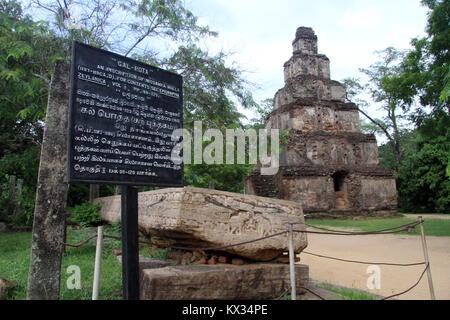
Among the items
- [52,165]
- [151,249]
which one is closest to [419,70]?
[151,249]

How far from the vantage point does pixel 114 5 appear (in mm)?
8359

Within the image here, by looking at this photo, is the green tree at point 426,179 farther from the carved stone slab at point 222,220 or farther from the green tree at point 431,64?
the carved stone slab at point 222,220

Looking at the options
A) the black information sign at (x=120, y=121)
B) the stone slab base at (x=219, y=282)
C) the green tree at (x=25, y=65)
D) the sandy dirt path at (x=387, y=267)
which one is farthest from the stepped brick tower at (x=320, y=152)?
the black information sign at (x=120, y=121)

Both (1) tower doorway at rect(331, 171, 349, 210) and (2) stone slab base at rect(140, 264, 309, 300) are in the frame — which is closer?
(2) stone slab base at rect(140, 264, 309, 300)

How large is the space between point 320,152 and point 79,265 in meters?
15.9

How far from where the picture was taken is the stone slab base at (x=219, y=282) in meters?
3.09

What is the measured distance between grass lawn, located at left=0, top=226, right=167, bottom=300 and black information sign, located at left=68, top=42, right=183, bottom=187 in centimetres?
157

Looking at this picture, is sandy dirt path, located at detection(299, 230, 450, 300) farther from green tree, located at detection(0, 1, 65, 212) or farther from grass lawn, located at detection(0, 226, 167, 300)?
green tree, located at detection(0, 1, 65, 212)

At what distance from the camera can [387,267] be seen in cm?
567

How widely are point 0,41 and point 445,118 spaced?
10902 millimetres

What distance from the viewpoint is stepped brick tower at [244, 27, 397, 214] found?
1691 cm

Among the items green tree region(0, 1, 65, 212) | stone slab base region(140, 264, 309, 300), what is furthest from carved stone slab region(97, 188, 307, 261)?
green tree region(0, 1, 65, 212)

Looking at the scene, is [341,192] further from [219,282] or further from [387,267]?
[219,282]

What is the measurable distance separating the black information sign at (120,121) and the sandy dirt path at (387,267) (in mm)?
3527
